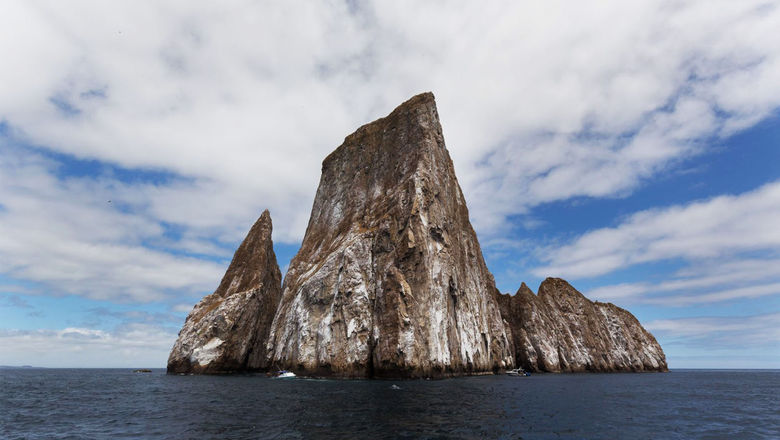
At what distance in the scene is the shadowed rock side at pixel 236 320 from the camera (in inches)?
3068

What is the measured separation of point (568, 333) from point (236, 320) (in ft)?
257

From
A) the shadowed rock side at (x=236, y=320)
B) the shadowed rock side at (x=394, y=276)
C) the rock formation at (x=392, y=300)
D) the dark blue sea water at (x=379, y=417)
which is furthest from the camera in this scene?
the shadowed rock side at (x=236, y=320)

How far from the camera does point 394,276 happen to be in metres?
58.1

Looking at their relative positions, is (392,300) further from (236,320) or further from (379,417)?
(236,320)

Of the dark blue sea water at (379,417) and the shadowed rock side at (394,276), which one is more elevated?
the shadowed rock side at (394,276)

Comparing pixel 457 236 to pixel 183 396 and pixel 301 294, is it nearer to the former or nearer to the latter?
pixel 301 294

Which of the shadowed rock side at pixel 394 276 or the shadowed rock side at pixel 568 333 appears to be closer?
the shadowed rock side at pixel 394 276

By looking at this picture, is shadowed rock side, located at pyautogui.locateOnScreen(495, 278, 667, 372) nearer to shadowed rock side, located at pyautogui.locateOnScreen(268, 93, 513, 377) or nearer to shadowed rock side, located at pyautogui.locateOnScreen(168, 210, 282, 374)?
shadowed rock side, located at pyautogui.locateOnScreen(268, 93, 513, 377)

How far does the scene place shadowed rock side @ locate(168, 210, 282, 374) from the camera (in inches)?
3068

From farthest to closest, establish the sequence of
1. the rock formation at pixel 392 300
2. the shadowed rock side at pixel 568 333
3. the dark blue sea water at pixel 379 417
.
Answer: the shadowed rock side at pixel 568 333 → the rock formation at pixel 392 300 → the dark blue sea water at pixel 379 417

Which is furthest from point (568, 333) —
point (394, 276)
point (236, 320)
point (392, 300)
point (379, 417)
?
point (379, 417)

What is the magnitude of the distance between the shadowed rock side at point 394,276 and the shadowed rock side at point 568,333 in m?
10.4

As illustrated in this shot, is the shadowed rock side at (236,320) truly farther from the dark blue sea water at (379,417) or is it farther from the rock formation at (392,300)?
the dark blue sea water at (379,417)

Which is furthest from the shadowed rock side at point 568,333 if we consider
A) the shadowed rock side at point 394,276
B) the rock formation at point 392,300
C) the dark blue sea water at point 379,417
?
the dark blue sea water at point 379,417
